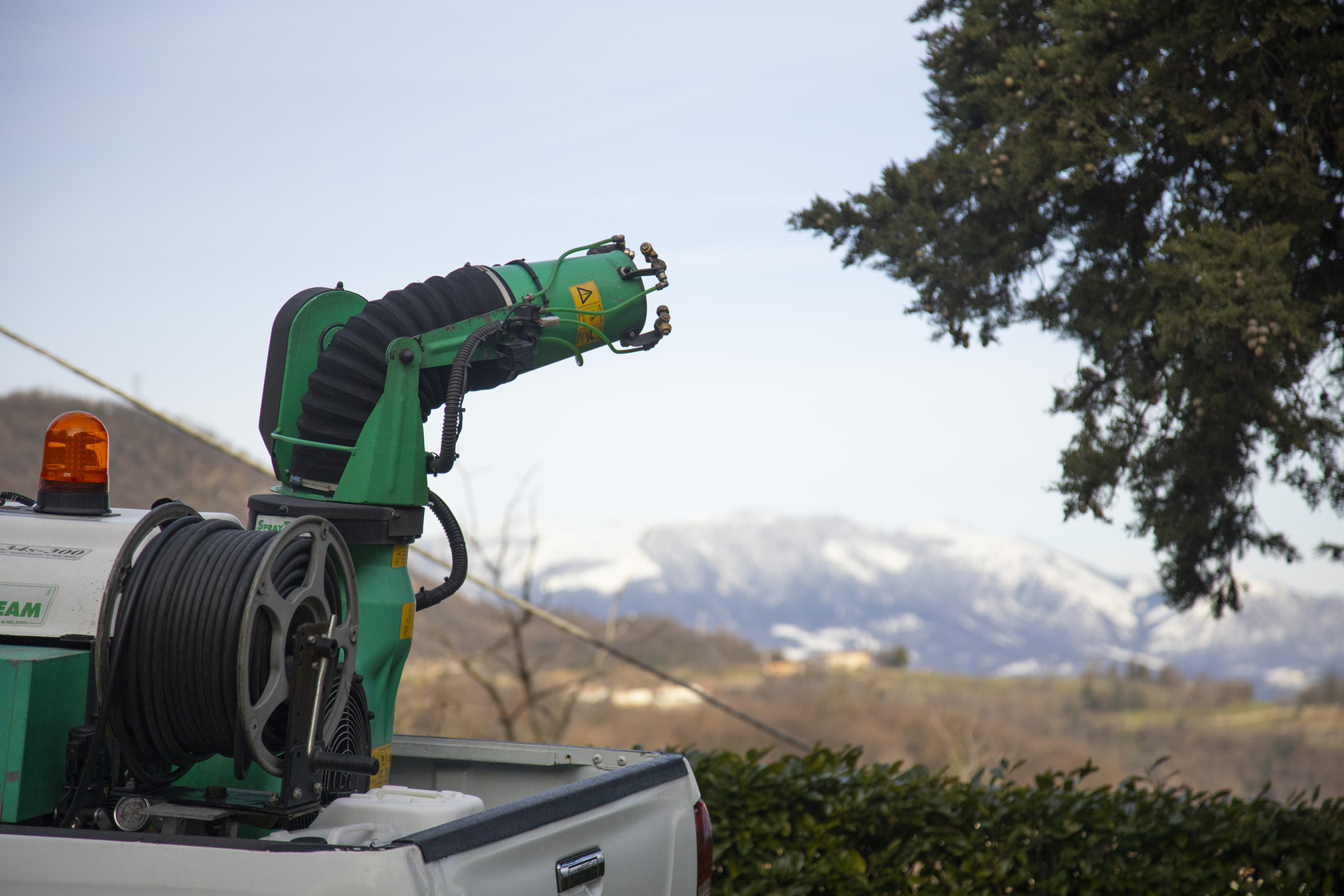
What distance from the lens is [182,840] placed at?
5.92ft

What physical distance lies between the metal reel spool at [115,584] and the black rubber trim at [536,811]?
82cm

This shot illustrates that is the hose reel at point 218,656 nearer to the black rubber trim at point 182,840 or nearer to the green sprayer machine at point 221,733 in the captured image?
the green sprayer machine at point 221,733

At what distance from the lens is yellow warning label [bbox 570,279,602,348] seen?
3.74 metres

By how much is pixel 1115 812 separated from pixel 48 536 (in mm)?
4246

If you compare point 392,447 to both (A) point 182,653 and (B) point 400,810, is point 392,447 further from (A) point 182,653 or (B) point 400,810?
(B) point 400,810

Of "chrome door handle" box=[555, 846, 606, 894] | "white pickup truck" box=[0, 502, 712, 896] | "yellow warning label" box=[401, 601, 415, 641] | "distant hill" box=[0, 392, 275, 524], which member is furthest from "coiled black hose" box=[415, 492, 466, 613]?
"distant hill" box=[0, 392, 275, 524]

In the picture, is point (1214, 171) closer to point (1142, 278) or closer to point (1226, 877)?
point (1142, 278)

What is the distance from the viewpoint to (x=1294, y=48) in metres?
4.11

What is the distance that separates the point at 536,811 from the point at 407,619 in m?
1.36

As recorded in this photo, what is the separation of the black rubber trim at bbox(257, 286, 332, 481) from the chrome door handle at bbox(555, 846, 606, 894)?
5.97 feet

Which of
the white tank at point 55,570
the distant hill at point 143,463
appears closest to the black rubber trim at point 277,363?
the white tank at point 55,570

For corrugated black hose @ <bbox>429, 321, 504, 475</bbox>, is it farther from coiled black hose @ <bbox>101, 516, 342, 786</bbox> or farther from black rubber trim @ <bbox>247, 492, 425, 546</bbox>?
coiled black hose @ <bbox>101, 516, 342, 786</bbox>

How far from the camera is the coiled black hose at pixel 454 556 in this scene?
3.58 meters

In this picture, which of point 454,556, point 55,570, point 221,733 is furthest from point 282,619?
point 454,556
